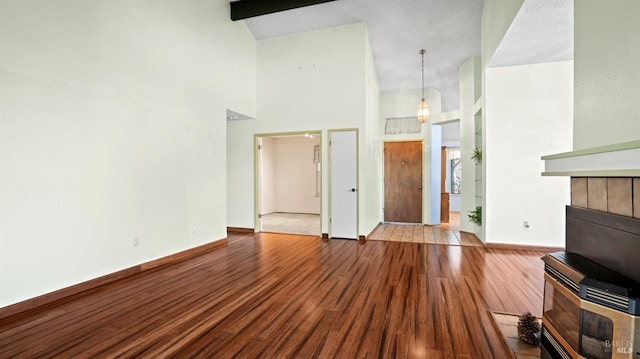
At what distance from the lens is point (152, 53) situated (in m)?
3.74

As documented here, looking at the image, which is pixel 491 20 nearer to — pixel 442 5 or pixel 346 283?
pixel 442 5

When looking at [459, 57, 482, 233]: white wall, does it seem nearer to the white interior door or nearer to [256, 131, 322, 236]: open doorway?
the white interior door

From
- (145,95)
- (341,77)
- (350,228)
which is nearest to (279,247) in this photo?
(350,228)

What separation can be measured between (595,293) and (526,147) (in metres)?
3.97

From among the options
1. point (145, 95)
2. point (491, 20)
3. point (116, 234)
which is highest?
point (491, 20)

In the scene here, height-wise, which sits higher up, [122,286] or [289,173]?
[289,173]

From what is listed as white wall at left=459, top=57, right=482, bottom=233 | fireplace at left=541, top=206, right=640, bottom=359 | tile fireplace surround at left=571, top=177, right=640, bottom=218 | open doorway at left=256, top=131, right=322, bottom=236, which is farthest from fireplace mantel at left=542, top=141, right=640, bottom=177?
open doorway at left=256, top=131, right=322, bottom=236

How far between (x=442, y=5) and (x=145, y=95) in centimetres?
461

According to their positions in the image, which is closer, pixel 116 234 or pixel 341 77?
pixel 116 234

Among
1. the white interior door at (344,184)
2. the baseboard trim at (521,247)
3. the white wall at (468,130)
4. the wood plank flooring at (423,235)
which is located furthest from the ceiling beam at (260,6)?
the baseboard trim at (521,247)

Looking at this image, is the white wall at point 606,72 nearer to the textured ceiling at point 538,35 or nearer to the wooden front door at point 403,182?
the textured ceiling at point 538,35

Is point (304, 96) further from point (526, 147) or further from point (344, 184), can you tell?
point (526, 147)

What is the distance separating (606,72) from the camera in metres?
1.55

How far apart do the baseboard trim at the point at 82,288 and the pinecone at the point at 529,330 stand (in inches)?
155
